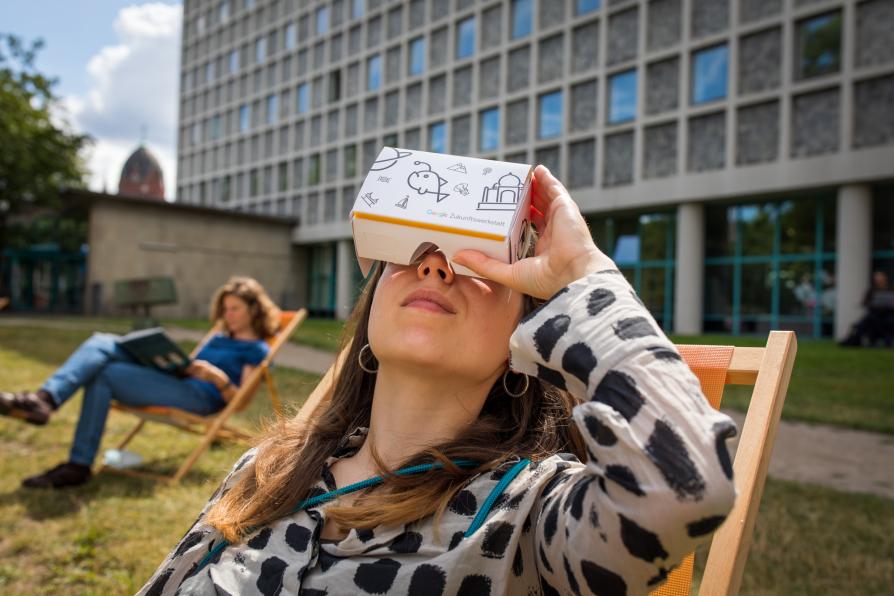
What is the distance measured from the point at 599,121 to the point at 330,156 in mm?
13333

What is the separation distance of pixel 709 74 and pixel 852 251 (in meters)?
6.14

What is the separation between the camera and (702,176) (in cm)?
1798

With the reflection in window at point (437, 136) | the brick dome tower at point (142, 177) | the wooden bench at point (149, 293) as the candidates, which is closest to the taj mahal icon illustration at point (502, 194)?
the wooden bench at point (149, 293)

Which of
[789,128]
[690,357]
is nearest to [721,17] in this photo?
[789,128]

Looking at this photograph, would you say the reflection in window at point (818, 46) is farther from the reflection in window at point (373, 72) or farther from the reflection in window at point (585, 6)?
the reflection in window at point (373, 72)

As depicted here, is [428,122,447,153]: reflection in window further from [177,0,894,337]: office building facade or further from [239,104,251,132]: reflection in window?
[239,104,251,132]: reflection in window

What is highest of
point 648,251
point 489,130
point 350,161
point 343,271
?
point 489,130

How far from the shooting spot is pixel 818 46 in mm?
16297

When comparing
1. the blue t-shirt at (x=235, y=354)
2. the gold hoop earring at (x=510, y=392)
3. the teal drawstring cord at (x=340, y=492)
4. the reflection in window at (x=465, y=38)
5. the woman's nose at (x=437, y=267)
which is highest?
the reflection in window at (x=465, y=38)

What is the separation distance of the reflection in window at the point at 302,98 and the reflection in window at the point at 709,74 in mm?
18304

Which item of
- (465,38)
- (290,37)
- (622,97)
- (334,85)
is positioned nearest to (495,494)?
(622,97)

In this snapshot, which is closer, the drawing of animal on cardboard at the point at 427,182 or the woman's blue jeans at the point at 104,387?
the drawing of animal on cardboard at the point at 427,182

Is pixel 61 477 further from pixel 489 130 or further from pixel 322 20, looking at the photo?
pixel 322 20

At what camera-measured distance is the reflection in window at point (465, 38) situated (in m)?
24.1
